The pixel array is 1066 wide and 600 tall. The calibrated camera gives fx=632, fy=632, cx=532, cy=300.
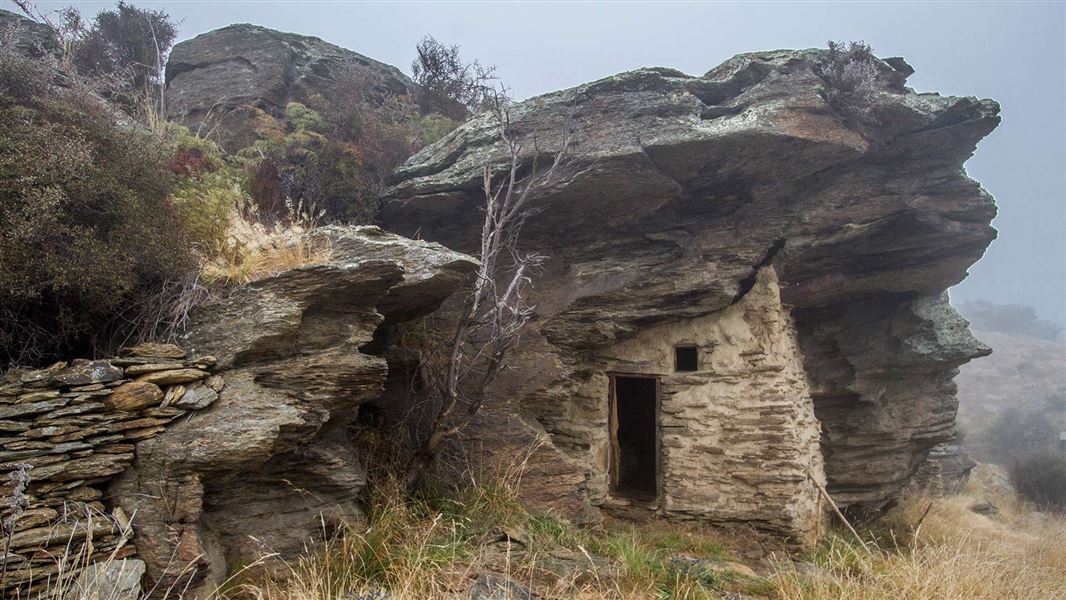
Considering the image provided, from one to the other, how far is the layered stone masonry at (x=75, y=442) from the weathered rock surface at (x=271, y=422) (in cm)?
11

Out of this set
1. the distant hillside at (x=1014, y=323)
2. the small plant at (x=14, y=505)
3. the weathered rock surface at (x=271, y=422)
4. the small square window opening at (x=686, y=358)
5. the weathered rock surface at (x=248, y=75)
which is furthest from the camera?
the distant hillside at (x=1014, y=323)

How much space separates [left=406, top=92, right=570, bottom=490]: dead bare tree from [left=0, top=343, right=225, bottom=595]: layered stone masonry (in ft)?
7.41

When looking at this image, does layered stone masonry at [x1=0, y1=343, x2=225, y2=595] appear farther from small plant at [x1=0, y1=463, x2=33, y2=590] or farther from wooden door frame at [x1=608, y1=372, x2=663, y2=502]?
wooden door frame at [x1=608, y1=372, x2=663, y2=502]

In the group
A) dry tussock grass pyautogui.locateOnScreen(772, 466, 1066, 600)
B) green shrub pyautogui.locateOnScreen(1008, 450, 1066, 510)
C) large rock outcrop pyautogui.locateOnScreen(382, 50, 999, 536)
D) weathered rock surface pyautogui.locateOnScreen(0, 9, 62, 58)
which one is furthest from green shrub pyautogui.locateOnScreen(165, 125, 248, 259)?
green shrub pyautogui.locateOnScreen(1008, 450, 1066, 510)

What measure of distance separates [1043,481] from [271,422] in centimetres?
1935

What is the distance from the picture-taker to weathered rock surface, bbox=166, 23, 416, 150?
1070cm

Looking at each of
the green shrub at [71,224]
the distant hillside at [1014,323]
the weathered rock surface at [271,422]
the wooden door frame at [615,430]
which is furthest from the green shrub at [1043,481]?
the distant hillside at [1014,323]

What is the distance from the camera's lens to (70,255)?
14.7 ft

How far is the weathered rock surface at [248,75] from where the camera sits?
1070 centimetres

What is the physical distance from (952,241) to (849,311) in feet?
5.74

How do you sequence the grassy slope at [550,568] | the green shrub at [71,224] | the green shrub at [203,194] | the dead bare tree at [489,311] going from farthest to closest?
the dead bare tree at [489,311] < the green shrub at [203,194] < the grassy slope at [550,568] < the green shrub at [71,224]

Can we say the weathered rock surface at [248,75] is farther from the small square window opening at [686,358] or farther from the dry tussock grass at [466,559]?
the small square window opening at [686,358]

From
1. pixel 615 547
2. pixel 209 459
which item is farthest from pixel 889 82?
pixel 209 459

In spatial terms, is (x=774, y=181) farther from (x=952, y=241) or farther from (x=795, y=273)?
(x=952, y=241)
